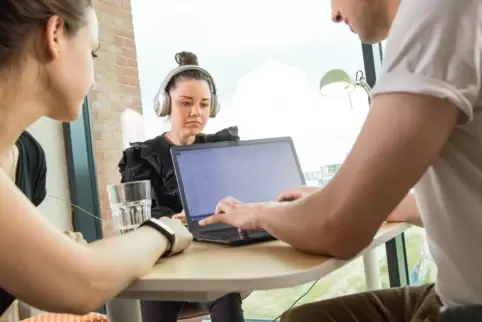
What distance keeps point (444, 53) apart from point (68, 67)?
63 cm

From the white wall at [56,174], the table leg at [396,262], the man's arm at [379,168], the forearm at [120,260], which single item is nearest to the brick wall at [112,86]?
the white wall at [56,174]

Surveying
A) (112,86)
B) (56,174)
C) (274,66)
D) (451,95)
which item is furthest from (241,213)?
(112,86)

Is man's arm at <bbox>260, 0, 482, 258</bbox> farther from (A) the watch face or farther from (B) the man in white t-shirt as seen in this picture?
(A) the watch face

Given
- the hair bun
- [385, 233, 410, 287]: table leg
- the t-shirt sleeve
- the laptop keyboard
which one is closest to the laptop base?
the laptop keyboard

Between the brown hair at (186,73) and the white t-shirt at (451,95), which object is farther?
the brown hair at (186,73)

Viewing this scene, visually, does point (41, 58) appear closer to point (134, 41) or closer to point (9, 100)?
point (9, 100)

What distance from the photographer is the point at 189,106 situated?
215cm

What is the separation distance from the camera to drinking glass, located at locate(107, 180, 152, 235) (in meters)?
1.28

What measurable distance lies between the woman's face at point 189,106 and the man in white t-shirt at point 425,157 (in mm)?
1315

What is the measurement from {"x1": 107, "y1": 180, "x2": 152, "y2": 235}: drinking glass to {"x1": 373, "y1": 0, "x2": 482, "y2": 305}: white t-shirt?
0.73 m

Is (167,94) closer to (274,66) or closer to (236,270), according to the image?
(274,66)

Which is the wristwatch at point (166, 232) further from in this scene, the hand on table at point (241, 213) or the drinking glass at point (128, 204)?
the drinking glass at point (128, 204)

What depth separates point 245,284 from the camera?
2.27 feet

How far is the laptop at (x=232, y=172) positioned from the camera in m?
1.42
